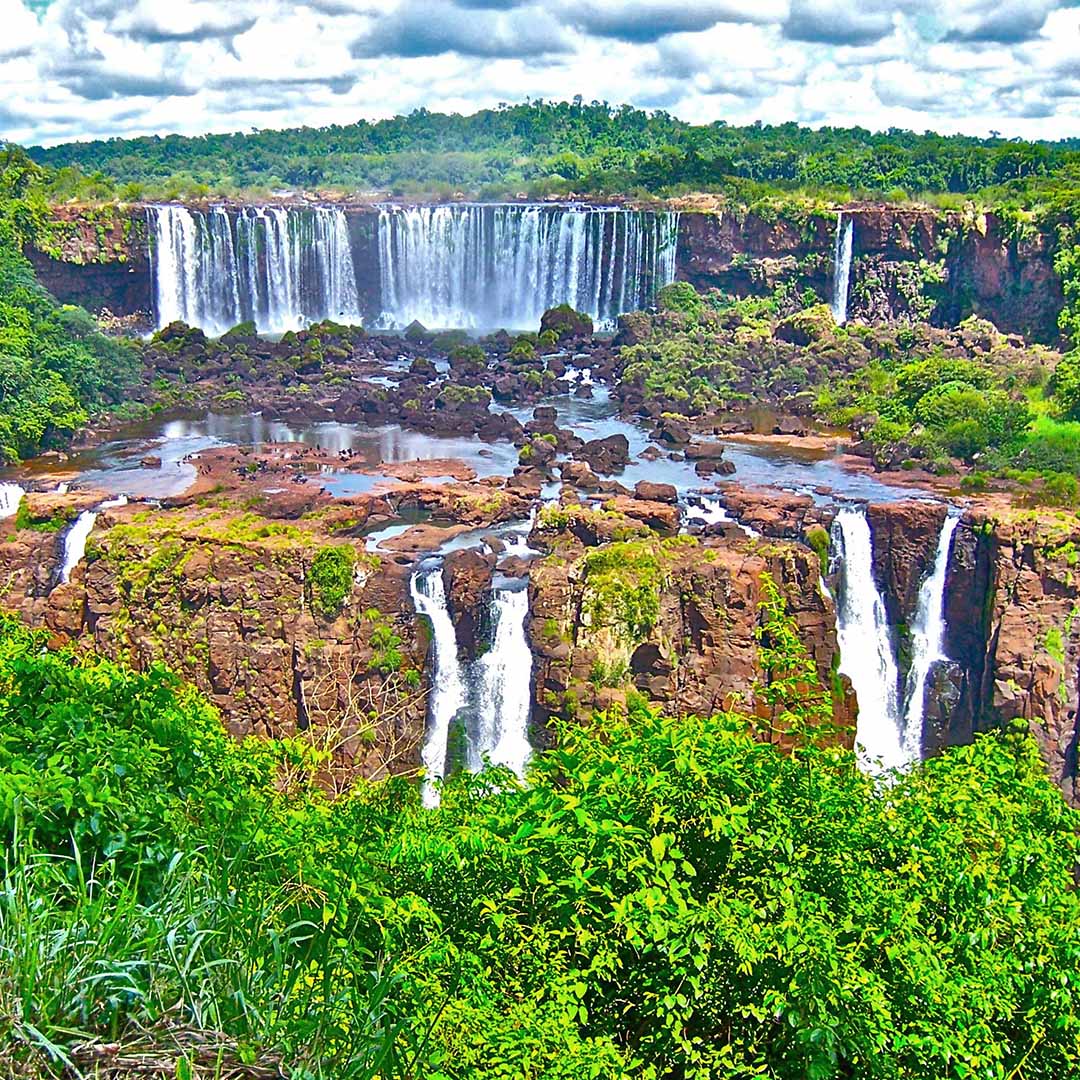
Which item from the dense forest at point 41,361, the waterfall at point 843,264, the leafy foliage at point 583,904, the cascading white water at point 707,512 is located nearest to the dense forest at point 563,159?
the waterfall at point 843,264

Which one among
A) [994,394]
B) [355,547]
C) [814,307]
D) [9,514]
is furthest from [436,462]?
[814,307]

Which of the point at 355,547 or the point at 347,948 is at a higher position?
the point at 347,948

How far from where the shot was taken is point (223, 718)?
22.4 meters

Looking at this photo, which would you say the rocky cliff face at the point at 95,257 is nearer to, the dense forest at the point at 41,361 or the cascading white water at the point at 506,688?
the dense forest at the point at 41,361

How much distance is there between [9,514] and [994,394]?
2321 cm

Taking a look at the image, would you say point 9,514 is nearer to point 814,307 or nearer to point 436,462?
point 436,462

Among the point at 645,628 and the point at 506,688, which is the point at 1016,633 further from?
the point at 506,688

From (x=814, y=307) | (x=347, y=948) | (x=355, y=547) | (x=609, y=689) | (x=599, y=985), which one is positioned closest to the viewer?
(x=347, y=948)

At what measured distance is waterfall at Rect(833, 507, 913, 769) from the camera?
2448cm

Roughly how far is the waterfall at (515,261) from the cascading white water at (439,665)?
90.9 ft

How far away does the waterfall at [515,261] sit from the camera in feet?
159

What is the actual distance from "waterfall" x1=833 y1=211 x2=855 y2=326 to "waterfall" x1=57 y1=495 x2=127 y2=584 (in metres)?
28.7

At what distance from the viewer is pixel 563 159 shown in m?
77.1

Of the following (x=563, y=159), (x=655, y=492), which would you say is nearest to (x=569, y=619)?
(x=655, y=492)
